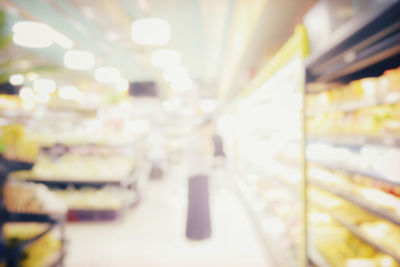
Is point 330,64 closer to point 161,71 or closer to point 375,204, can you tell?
point 375,204

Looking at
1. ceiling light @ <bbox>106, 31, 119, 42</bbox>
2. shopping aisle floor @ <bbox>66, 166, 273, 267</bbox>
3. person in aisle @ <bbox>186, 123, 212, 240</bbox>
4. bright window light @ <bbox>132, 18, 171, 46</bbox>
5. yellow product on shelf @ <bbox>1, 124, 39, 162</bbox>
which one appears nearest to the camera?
yellow product on shelf @ <bbox>1, 124, 39, 162</bbox>

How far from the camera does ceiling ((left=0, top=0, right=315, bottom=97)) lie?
367cm

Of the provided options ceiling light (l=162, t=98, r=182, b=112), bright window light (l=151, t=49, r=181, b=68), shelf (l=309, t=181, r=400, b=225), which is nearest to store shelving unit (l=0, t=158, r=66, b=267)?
shelf (l=309, t=181, r=400, b=225)

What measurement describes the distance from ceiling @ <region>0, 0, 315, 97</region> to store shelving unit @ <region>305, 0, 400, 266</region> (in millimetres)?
915

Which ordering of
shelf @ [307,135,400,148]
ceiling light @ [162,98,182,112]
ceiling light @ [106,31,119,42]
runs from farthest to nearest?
ceiling light @ [162,98,182,112]
ceiling light @ [106,31,119,42]
shelf @ [307,135,400,148]

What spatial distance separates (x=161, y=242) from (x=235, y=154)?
4.42 m

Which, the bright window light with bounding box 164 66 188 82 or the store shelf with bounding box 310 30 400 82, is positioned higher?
the bright window light with bounding box 164 66 188 82

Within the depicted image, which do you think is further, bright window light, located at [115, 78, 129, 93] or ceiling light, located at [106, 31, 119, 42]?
bright window light, located at [115, 78, 129, 93]

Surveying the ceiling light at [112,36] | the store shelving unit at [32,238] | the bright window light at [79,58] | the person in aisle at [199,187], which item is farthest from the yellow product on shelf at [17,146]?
the ceiling light at [112,36]

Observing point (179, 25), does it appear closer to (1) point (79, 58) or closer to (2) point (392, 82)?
(1) point (79, 58)

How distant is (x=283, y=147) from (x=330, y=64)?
4.62ft

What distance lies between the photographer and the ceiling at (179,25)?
3668 millimetres

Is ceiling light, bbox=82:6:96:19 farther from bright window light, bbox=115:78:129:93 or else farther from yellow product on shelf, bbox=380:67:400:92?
yellow product on shelf, bbox=380:67:400:92

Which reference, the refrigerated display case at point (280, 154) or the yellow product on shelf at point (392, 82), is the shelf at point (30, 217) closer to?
the refrigerated display case at point (280, 154)
